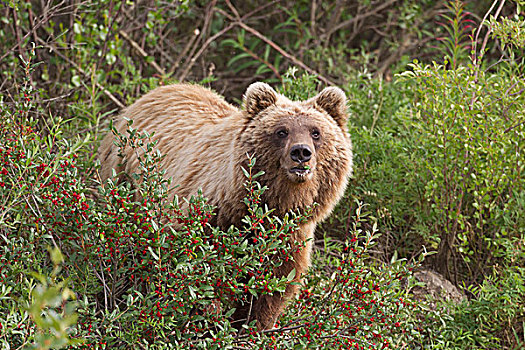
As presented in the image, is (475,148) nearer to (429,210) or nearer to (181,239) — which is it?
(429,210)

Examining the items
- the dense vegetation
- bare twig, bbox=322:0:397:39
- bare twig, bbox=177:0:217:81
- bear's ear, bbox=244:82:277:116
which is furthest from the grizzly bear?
bare twig, bbox=322:0:397:39

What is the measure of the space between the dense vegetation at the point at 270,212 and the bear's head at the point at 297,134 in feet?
0.71

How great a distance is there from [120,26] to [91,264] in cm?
402

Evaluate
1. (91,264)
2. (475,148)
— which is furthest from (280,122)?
(475,148)

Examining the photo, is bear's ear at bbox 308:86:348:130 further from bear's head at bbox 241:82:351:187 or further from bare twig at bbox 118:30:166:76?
bare twig at bbox 118:30:166:76

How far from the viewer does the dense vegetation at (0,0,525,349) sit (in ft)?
10.4

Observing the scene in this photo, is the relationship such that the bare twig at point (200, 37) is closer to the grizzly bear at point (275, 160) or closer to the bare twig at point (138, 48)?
the bare twig at point (138, 48)

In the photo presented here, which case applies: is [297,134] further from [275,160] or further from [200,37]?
[200,37]

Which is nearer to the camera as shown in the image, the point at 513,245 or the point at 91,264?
the point at 91,264

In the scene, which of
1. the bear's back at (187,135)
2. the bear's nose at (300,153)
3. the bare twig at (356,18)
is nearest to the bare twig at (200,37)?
the bare twig at (356,18)

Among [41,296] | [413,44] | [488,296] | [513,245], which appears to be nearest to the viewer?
[41,296]

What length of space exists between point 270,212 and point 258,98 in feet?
3.24

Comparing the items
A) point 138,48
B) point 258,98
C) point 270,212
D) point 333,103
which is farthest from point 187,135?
point 138,48

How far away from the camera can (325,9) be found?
8438 mm
